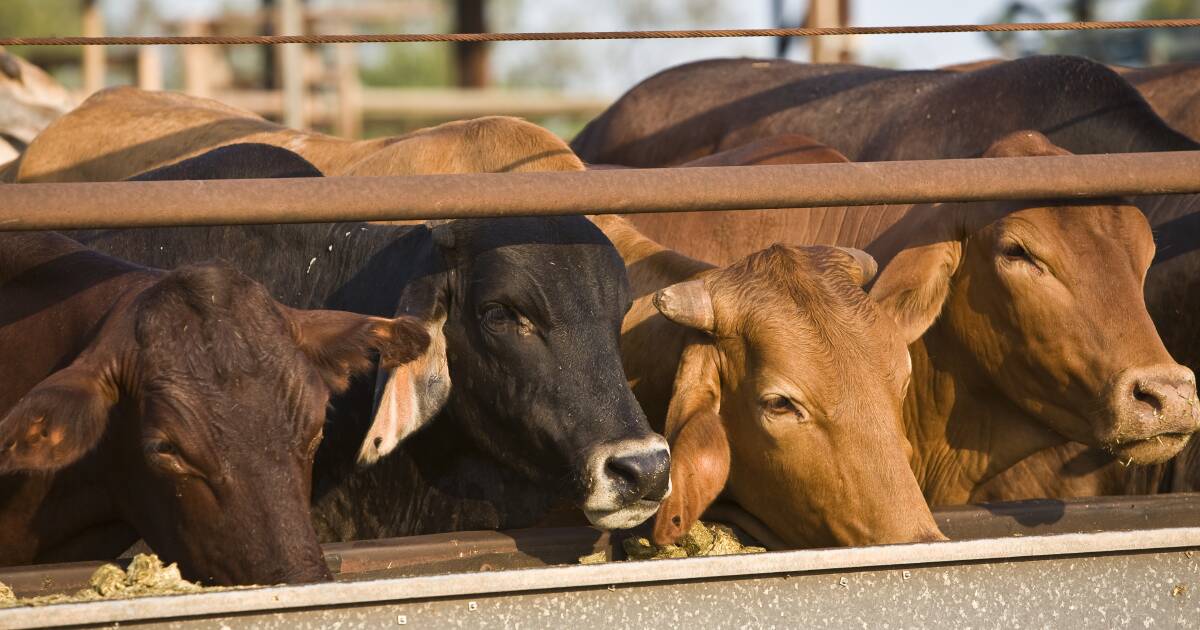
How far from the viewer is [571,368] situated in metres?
3.46

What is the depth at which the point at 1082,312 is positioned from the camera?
3705 millimetres

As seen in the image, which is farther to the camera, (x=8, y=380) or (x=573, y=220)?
(x=573, y=220)

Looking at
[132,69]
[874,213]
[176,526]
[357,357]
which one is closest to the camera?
[176,526]

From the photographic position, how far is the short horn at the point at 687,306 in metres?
3.52

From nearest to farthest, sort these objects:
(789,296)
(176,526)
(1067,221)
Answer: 1. (176,526)
2. (789,296)
3. (1067,221)

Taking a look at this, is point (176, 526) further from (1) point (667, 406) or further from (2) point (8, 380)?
(1) point (667, 406)

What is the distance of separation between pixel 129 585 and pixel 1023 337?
7.73ft

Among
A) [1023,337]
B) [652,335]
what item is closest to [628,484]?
[652,335]

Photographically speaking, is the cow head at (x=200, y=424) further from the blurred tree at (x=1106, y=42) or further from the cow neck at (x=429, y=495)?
the blurred tree at (x=1106, y=42)

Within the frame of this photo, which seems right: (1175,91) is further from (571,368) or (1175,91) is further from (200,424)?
(200,424)

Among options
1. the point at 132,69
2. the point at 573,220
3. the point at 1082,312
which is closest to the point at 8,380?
the point at 573,220

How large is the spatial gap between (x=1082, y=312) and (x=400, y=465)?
1808mm

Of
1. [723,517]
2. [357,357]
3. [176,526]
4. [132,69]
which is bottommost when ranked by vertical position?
[132,69]

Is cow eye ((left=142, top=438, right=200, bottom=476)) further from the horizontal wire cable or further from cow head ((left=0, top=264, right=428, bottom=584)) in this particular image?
the horizontal wire cable
